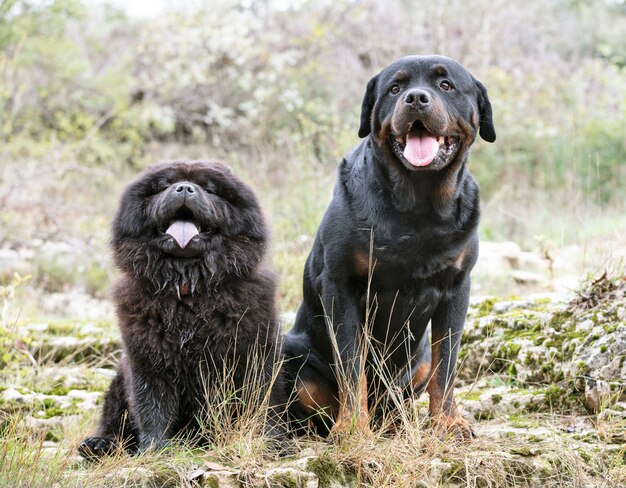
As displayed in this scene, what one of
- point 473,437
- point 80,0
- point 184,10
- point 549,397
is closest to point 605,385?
point 549,397

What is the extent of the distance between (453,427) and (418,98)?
167cm

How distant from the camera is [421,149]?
12.1 feet

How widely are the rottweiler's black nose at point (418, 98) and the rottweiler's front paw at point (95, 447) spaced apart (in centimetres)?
234

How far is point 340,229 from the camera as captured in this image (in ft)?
12.7

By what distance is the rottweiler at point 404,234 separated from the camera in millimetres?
3713

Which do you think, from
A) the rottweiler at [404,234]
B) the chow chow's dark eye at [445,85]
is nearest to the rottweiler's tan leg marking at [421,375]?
the rottweiler at [404,234]

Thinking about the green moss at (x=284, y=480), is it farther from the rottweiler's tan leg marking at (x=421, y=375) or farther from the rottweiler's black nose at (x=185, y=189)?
the rottweiler's black nose at (x=185, y=189)

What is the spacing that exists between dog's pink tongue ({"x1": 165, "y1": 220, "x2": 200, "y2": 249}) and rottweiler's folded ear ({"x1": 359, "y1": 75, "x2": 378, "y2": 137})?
1014mm

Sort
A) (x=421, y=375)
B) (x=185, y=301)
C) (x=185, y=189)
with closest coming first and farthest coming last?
(x=185, y=189) → (x=185, y=301) → (x=421, y=375)

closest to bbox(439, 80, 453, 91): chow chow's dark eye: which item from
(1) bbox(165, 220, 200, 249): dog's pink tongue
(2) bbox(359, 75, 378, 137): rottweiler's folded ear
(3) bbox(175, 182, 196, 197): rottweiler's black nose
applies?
(2) bbox(359, 75, 378, 137): rottweiler's folded ear

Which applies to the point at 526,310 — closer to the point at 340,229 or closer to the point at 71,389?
the point at 340,229

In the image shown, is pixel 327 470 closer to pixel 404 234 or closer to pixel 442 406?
pixel 442 406

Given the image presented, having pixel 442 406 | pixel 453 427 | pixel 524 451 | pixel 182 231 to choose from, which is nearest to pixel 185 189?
pixel 182 231

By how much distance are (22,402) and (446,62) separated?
344 cm
